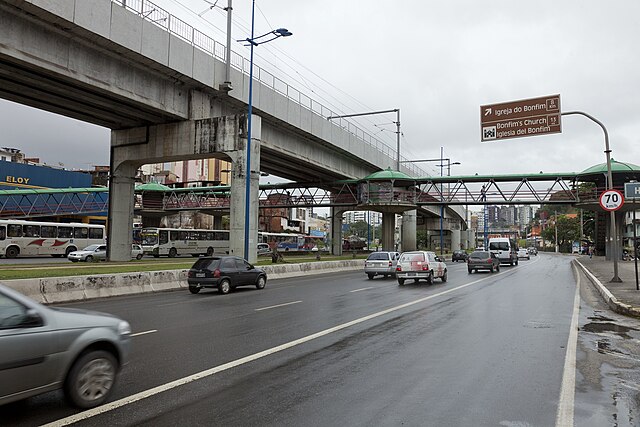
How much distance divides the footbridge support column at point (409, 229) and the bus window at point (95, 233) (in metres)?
36.8

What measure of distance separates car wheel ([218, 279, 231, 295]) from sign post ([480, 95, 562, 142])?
39.6 feet

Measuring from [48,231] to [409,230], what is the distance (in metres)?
42.3

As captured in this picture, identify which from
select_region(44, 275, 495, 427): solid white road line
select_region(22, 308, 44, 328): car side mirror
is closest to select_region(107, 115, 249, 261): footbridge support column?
select_region(44, 275, 495, 427): solid white road line

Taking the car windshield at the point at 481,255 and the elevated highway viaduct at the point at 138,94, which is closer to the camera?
the elevated highway viaduct at the point at 138,94

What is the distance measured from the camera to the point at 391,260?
1164 inches

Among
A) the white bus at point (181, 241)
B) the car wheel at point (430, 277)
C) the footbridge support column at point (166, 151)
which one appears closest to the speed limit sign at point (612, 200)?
the car wheel at point (430, 277)

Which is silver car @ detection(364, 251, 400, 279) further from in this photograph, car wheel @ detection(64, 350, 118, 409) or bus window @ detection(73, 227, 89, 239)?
bus window @ detection(73, 227, 89, 239)

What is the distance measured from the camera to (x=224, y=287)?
64.7 feet

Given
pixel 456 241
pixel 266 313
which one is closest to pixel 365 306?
pixel 266 313

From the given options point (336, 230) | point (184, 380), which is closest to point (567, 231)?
point (336, 230)

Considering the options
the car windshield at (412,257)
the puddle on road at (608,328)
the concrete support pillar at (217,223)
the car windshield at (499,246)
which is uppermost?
the concrete support pillar at (217,223)

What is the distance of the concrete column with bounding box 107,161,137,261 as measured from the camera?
33.3m

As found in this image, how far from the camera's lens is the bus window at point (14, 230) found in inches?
1671

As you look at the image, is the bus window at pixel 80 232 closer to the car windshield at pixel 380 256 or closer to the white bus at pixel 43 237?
the white bus at pixel 43 237
